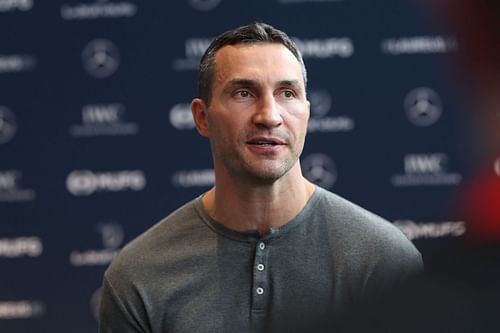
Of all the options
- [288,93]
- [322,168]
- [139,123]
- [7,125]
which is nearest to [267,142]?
[288,93]

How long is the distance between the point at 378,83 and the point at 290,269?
2130mm

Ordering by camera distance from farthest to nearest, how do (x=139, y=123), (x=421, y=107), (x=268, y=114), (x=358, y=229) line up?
(x=139, y=123) → (x=421, y=107) → (x=358, y=229) → (x=268, y=114)

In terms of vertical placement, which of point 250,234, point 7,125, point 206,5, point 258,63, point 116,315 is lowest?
point 116,315

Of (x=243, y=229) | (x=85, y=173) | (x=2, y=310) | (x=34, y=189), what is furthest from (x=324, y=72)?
(x=243, y=229)

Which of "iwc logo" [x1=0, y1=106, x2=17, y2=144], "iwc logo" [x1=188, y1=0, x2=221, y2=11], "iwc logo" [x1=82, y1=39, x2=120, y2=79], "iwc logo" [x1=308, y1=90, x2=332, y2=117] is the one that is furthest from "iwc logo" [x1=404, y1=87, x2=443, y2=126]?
"iwc logo" [x1=0, y1=106, x2=17, y2=144]

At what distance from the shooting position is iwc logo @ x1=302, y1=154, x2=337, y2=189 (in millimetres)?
3609

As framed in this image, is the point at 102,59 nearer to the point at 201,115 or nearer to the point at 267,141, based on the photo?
the point at 201,115

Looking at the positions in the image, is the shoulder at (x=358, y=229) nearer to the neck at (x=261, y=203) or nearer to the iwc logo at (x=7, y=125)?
the neck at (x=261, y=203)

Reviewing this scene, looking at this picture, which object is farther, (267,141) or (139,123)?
(139,123)

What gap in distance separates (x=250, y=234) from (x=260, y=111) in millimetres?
255

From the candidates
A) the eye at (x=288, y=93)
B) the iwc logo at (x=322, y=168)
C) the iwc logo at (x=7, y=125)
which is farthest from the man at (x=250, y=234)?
the iwc logo at (x=7, y=125)

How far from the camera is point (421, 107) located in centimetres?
358

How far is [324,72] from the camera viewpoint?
3619 millimetres

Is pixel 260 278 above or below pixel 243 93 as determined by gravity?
below
